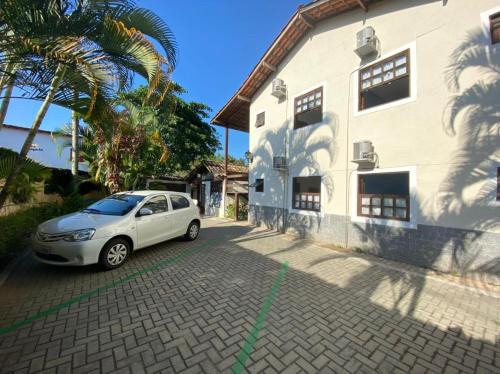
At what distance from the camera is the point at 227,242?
311 inches

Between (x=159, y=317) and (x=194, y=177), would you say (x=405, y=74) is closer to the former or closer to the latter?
(x=159, y=317)

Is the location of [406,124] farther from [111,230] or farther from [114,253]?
[114,253]

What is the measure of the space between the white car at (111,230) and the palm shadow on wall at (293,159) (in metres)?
4.55

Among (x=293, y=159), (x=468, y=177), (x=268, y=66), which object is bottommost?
(x=468, y=177)

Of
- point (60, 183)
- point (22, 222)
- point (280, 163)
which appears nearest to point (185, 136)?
point (60, 183)

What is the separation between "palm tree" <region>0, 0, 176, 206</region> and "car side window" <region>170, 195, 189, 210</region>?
310cm

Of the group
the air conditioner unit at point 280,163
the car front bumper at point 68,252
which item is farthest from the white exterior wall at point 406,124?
the car front bumper at point 68,252

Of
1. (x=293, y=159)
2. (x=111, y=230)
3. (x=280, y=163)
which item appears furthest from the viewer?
(x=280, y=163)

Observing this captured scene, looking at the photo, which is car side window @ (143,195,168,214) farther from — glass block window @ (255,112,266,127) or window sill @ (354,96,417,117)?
glass block window @ (255,112,266,127)

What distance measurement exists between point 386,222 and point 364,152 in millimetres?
2071

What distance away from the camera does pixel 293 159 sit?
9.66 m

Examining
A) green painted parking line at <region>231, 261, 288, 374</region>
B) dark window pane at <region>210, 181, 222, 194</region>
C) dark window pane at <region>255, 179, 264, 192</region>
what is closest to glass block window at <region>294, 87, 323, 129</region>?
dark window pane at <region>255, 179, 264, 192</region>

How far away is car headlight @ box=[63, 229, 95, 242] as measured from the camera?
443 centimetres

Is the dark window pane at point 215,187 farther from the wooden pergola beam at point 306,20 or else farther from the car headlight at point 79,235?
the car headlight at point 79,235
